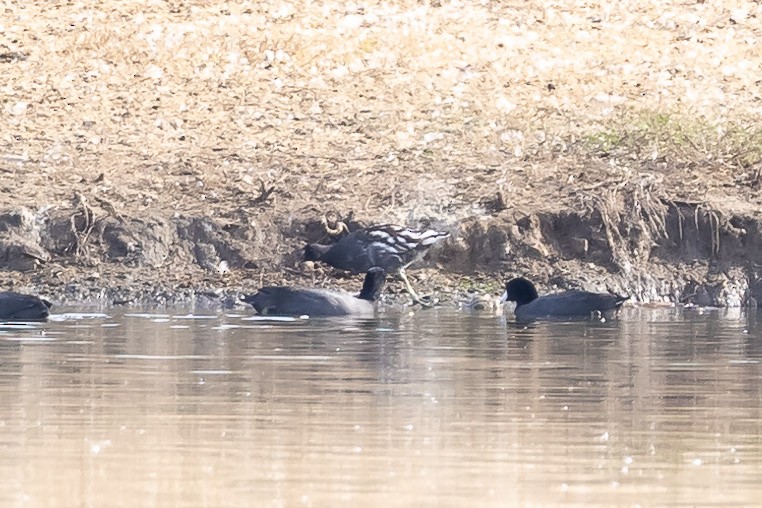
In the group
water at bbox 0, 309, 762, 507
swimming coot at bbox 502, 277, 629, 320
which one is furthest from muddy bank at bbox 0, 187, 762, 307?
water at bbox 0, 309, 762, 507

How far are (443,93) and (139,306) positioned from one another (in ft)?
21.7

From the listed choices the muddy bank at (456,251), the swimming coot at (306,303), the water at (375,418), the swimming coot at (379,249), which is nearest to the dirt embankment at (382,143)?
the muddy bank at (456,251)

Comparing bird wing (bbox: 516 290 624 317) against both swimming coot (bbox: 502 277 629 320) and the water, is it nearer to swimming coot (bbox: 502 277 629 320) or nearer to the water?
swimming coot (bbox: 502 277 629 320)

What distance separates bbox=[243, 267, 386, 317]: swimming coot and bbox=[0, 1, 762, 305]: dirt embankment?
1.77m

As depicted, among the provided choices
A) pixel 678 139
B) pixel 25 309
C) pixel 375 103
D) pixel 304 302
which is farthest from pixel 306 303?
pixel 678 139

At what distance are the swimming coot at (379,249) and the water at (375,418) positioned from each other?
12.5 ft

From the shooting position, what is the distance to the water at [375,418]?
290 inches

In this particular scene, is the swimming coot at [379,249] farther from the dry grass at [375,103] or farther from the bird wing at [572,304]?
the bird wing at [572,304]

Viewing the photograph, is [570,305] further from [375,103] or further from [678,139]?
[375,103]

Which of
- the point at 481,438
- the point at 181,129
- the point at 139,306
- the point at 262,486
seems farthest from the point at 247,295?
the point at 262,486

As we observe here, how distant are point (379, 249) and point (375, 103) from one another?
5019 millimetres

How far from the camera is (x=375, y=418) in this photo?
30.8ft

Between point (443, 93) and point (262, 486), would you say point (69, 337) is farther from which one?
point (443, 93)

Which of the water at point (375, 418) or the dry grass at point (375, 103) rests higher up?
the dry grass at point (375, 103)
